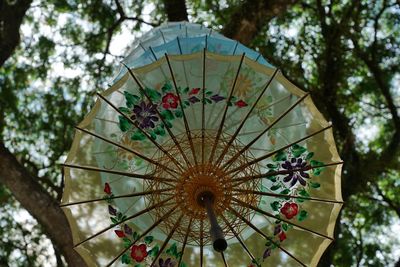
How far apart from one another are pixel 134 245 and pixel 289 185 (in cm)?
100

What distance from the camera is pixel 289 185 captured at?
313 centimetres

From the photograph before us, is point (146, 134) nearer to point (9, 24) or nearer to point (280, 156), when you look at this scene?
point (280, 156)

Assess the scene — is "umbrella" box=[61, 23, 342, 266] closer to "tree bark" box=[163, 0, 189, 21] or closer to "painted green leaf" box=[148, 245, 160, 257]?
"painted green leaf" box=[148, 245, 160, 257]

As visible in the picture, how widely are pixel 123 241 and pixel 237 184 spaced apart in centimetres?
81

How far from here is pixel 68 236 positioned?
4.16m

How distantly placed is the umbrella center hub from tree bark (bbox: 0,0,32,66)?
13.8 ft

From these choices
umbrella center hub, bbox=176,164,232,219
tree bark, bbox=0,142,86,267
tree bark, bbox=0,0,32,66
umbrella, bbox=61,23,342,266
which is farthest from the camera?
tree bark, bbox=0,0,32,66

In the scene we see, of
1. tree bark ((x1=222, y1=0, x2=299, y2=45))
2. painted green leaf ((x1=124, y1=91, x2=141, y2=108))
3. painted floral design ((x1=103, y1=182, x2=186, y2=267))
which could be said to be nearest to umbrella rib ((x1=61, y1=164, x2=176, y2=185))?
painted floral design ((x1=103, y1=182, x2=186, y2=267))

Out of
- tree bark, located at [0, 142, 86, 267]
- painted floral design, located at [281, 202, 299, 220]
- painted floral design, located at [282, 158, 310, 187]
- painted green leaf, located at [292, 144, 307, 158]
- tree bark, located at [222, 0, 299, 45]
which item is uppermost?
tree bark, located at [222, 0, 299, 45]

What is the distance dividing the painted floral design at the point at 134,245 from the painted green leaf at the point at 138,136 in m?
0.36

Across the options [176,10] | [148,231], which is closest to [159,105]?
[148,231]

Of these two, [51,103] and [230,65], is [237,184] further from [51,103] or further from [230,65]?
[51,103]

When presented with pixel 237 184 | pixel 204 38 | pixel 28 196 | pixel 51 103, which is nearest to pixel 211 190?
pixel 237 184

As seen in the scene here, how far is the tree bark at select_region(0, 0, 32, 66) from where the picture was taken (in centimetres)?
636
